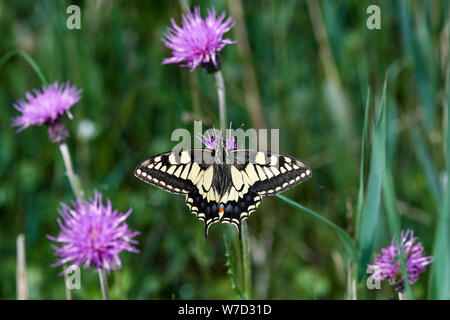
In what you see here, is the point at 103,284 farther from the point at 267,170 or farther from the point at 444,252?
the point at 444,252

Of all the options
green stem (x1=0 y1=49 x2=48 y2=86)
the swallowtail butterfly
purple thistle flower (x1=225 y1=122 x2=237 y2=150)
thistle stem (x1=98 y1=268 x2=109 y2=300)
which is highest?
green stem (x1=0 y1=49 x2=48 y2=86)

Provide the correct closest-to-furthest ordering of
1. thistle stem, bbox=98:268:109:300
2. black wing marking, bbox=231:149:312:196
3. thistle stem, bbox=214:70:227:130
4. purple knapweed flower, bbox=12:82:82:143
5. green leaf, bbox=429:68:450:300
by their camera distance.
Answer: green leaf, bbox=429:68:450:300 → thistle stem, bbox=98:268:109:300 → black wing marking, bbox=231:149:312:196 → thistle stem, bbox=214:70:227:130 → purple knapweed flower, bbox=12:82:82:143

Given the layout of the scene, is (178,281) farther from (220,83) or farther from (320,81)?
(320,81)

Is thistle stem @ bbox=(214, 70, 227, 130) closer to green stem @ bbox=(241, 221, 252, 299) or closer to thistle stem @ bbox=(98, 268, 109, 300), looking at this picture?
green stem @ bbox=(241, 221, 252, 299)

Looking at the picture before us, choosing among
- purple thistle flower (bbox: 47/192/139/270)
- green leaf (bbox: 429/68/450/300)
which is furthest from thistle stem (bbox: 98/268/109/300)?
green leaf (bbox: 429/68/450/300)

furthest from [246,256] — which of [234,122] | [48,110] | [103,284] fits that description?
[234,122]

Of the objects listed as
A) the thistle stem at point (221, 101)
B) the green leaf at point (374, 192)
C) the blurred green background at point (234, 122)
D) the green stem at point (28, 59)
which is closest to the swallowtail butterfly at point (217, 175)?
the thistle stem at point (221, 101)
